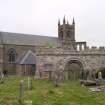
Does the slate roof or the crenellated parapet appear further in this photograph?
the slate roof

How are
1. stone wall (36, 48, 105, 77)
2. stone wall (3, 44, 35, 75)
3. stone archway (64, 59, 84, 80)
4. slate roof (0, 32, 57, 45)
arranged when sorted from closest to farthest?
stone archway (64, 59, 84, 80) → stone wall (36, 48, 105, 77) → stone wall (3, 44, 35, 75) → slate roof (0, 32, 57, 45)

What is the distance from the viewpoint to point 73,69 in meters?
30.0

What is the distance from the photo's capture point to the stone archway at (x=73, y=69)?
2939 cm

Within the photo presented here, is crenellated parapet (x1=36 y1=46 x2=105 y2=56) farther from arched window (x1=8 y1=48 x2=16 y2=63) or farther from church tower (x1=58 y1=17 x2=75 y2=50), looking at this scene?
church tower (x1=58 y1=17 x2=75 y2=50)

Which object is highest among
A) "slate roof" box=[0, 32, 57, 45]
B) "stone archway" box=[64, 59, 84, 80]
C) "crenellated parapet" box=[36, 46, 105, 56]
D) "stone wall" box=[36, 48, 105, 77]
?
"slate roof" box=[0, 32, 57, 45]

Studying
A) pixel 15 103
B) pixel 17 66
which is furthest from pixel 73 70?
pixel 17 66

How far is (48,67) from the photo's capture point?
30578mm

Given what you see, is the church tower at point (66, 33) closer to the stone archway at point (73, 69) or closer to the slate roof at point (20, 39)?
the slate roof at point (20, 39)

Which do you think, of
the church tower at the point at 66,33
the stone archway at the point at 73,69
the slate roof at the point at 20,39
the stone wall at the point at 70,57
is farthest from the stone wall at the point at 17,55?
the stone archway at the point at 73,69

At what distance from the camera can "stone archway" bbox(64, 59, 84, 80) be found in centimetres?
2939

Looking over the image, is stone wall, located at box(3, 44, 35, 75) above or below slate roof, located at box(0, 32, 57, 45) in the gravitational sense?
below

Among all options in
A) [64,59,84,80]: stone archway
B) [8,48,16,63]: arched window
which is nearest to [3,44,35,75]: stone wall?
[8,48,16,63]: arched window

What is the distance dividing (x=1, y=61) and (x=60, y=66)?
26.1 m

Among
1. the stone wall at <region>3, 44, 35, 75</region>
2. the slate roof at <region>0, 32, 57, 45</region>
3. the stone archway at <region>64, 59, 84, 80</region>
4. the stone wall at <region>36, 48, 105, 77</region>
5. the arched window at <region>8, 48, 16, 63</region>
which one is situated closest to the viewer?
the stone archway at <region>64, 59, 84, 80</region>
